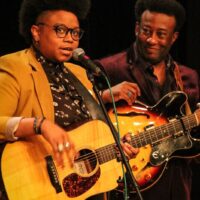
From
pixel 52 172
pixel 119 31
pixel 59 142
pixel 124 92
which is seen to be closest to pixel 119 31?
pixel 119 31

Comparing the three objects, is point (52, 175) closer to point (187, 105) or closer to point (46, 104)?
point (46, 104)

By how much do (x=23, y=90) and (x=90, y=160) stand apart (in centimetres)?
58

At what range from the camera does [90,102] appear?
9.40ft

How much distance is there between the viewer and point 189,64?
4.50 metres

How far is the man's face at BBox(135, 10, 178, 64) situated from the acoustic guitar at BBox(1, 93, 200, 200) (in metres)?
0.37

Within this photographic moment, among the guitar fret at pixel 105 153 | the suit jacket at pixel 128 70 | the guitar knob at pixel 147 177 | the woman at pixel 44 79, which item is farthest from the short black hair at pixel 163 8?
the guitar fret at pixel 105 153

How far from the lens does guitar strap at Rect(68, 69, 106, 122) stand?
9.35 ft

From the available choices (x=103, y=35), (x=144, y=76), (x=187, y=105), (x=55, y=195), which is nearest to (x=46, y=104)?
(x=55, y=195)

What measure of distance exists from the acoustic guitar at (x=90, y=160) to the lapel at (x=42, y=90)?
16 cm

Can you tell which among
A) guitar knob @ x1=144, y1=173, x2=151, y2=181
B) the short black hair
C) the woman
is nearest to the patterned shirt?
the woman

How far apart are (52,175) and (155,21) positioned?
1.57 m

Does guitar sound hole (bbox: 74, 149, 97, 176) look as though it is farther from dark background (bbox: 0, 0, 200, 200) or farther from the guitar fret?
dark background (bbox: 0, 0, 200, 200)

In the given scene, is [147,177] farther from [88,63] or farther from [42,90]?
[88,63]

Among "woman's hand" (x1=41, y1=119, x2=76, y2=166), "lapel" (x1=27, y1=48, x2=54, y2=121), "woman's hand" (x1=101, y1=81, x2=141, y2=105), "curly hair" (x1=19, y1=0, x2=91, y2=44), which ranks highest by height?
"curly hair" (x1=19, y1=0, x2=91, y2=44)
